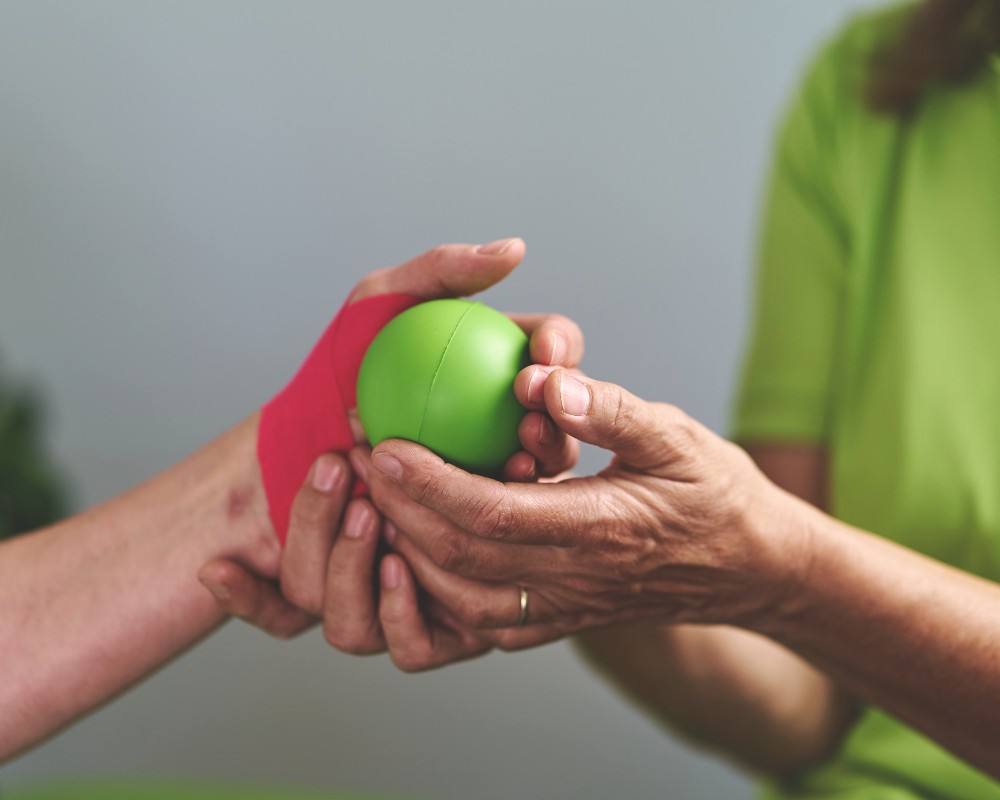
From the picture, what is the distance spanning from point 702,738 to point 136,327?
116 cm

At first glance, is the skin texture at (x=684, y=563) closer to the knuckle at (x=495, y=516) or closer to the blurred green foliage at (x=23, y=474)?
the knuckle at (x=495, y=516)

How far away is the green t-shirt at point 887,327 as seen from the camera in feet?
2.99

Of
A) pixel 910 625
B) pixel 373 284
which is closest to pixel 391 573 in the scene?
pixel 373 284

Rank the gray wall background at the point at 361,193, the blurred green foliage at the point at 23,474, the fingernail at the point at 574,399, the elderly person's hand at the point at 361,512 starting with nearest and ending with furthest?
the fingernail at the point at 574,399 < the elderly person's hand at the point at 361,512 < the blurred green foliage at the point at 23,474 < the gray wall background at the point at 361,193

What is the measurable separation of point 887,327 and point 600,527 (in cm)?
48

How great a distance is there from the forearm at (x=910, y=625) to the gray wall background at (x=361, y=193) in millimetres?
872

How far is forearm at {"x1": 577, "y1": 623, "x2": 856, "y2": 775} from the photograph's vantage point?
1.01m

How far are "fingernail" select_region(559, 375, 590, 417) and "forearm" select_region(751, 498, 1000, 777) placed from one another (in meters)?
0.21

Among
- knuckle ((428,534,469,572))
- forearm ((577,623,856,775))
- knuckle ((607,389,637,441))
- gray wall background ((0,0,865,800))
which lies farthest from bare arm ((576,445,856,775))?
gray wall background ((0,0,865,800))

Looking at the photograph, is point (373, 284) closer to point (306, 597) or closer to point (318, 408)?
point (318, 408)

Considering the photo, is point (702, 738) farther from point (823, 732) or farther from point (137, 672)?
point (137, 672)

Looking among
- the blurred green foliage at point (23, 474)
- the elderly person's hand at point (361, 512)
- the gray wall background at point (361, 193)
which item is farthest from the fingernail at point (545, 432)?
the blurred green foliage at point (23, 474)

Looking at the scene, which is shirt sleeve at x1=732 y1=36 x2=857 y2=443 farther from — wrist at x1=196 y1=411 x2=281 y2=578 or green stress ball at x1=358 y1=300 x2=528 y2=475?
wrist at x1=196 y1=411 x2=281 y2=578

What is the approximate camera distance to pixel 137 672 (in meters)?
0.86
